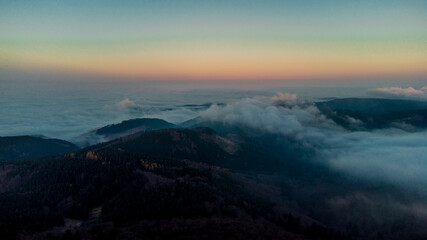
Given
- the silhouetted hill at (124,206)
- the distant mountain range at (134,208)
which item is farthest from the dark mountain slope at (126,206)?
the distant mountain range at (134,208)

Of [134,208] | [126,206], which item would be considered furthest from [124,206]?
[134,208]

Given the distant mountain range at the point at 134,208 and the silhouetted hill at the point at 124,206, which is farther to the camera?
the distant mountain range at the point at 134,208

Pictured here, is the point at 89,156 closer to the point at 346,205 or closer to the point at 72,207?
the point at 72,207

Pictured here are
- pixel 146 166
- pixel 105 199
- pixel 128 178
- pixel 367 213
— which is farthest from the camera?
pixel 367 213

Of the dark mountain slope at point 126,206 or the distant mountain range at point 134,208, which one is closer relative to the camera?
the dark mountain slope at point 126,206

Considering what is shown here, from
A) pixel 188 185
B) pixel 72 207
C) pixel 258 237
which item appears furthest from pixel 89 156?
pixel 258 237

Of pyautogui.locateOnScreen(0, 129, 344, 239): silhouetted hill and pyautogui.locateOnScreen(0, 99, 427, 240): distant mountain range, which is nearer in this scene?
pyautogui.locateOnScreen(0, 129, 344, 239): silhouetted hill

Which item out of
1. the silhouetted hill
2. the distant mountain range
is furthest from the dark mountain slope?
the distant mountain range

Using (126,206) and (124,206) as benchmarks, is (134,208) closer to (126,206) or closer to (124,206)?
(126,206)

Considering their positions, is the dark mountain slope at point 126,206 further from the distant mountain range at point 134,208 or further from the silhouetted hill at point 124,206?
the distant mountain range at point 134,208

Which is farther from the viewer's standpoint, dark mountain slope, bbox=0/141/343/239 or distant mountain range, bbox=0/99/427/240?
distant mountain range, bbox=0/99/427/240

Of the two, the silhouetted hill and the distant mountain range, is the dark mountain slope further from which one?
the distant mountain range
